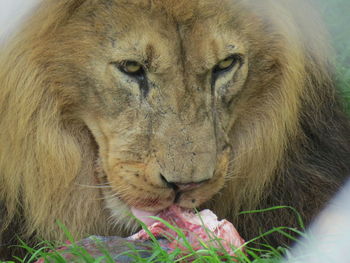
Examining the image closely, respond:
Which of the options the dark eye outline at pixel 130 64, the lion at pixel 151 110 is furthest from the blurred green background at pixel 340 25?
the dark eye outline at pixel 130 64

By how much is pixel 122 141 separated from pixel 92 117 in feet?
0.62

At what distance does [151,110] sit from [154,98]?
48 mm

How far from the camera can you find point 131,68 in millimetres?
3266

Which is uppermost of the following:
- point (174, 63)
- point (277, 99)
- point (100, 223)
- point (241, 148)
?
point (174, 63)

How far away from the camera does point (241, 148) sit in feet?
12.3

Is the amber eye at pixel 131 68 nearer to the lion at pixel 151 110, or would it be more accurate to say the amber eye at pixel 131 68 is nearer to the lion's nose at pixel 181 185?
the lion at pixel 151 110

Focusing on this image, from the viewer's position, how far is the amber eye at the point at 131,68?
326 cm

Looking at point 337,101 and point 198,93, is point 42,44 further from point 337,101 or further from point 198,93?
point 337,101

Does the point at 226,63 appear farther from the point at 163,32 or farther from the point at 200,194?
the point at 200,194

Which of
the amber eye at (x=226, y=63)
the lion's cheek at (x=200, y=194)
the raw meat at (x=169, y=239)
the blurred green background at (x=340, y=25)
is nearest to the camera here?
the raw meat at (x=169, y=239)

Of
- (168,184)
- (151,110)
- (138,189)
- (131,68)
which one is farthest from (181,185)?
(131,68)

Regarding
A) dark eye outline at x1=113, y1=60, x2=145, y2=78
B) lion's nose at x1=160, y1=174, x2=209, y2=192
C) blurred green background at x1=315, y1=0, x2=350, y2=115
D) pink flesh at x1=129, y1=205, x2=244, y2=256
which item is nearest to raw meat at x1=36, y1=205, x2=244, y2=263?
pink flesh at x1=129, y1=205, x2=244, y2=256

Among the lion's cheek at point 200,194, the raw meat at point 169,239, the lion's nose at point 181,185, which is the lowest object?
the raw meat at point 169,239

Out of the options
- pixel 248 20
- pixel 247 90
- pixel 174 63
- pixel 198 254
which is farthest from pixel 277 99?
pixel 198 254
